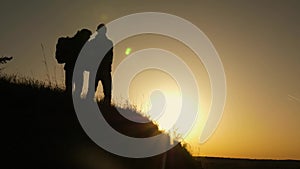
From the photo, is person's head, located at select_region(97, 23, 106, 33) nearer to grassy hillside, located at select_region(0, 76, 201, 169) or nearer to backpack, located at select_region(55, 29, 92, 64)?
backpack, located at select_region(55, 29, 92, 64)

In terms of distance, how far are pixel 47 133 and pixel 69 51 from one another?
18.3ft

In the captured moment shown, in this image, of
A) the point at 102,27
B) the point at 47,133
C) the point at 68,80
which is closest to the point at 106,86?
the point at 68,80

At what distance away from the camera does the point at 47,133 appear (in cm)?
1041

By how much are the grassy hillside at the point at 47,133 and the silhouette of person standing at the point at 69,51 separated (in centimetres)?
92

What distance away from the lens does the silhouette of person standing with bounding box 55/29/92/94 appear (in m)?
15.3

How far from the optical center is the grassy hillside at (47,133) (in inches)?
368

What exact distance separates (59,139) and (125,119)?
4732mm

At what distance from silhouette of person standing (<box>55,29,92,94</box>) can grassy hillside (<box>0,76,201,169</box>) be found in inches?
36.2

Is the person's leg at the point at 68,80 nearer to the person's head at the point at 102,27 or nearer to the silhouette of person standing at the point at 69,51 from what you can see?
the silhouette of person standing at the point at 69,51

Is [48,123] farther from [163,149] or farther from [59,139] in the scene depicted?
[163,149]

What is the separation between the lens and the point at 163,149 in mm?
15367

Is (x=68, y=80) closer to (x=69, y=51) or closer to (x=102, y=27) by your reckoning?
(x=69, y=51)

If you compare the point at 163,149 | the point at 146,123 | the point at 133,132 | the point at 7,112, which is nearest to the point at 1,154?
the point at 7,112

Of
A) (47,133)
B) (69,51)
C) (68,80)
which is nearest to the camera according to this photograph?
(47,133)
